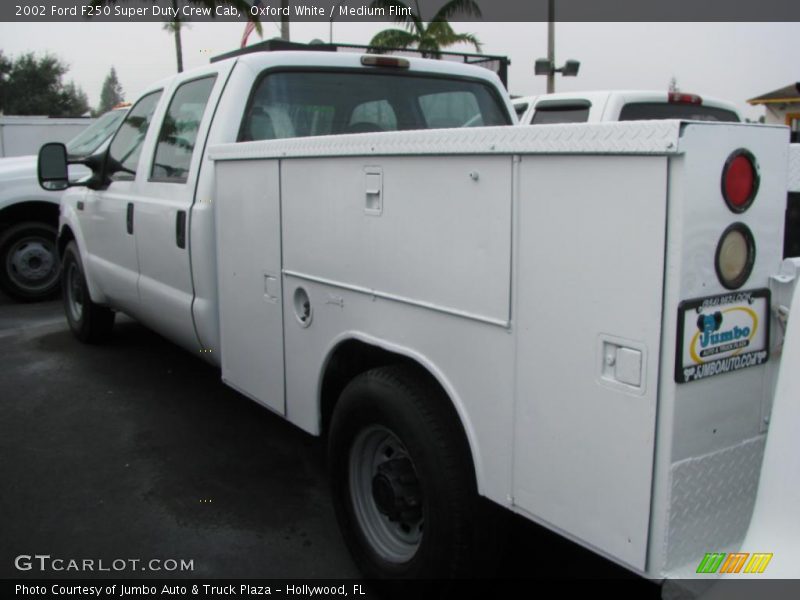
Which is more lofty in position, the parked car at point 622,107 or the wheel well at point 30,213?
the parked car at point 622,107

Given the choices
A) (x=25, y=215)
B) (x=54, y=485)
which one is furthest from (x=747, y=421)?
(x=25, y=215)

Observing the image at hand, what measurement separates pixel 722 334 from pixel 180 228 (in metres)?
3.10

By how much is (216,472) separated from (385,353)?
1.74m

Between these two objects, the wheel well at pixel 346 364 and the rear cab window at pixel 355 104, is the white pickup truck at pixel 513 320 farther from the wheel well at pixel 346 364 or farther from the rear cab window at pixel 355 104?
the rear cab window at pixel 355 104

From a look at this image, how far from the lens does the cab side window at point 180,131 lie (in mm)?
4520

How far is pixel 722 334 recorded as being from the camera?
1.97m

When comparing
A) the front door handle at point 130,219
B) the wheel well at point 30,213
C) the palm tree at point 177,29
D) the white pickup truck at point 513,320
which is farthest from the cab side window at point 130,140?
the palm tree at point 177,29

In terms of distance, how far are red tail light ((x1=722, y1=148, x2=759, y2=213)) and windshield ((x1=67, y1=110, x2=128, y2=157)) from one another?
7616 millimetres

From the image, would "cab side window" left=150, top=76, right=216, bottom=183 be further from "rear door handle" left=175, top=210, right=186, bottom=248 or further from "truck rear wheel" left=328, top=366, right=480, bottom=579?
"truck rear wheel" left=328, top=366, right=480, bottom=579

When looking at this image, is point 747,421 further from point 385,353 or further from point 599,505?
point 385,353

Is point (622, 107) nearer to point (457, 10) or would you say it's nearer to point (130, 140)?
point (130, 140)

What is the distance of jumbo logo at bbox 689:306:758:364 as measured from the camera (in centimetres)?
190

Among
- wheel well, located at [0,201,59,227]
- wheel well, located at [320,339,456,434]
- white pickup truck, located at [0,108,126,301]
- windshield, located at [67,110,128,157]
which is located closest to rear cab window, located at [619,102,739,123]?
wheel well, located at [320,339,456,434]

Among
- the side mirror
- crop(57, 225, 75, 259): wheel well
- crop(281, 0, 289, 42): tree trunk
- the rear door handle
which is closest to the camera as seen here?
the rear door handle
